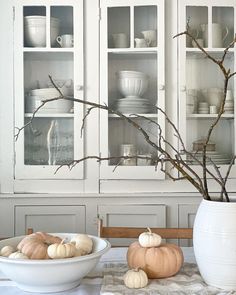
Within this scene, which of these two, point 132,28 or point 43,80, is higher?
point 132,28

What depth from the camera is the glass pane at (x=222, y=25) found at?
2154mm

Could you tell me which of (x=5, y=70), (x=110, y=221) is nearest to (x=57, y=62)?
(x=5, y=70)

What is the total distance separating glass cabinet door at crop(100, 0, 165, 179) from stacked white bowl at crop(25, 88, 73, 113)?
0.63ft

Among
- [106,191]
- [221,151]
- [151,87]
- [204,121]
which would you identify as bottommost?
[106,191]

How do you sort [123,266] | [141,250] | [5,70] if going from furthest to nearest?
[5,70], [123,266], [141,250]

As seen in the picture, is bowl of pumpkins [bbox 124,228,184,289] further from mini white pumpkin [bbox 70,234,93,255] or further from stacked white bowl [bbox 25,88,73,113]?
stacked white bowl [bbox 25,88,73,113]

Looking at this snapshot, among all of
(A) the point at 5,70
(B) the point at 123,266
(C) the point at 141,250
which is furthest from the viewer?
(A) the point at 5,70

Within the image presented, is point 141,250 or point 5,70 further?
point 5,70

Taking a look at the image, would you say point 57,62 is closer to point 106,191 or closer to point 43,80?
point 43,80

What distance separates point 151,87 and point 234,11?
0.53 metres

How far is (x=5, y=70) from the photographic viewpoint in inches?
83.4

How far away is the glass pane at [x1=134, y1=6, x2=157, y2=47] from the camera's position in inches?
84.4

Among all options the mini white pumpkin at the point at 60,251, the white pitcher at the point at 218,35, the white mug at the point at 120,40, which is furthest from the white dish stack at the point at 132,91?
the mini white pumpkin at the point at 60,251

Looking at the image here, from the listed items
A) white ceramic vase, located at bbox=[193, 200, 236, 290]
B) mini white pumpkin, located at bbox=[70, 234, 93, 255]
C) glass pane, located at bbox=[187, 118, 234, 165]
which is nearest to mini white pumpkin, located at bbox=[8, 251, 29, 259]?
mini white pumpkin, located at bbox=[70, 234, 93, 255]
